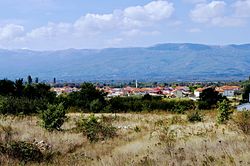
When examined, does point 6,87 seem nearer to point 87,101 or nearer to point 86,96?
point 86,96

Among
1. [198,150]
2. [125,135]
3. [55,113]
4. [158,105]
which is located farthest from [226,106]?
[158,105]

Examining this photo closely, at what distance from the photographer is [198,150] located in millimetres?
9969

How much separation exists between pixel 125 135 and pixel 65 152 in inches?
154

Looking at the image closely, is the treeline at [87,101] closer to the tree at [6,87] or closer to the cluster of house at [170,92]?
the tree at [6,87]

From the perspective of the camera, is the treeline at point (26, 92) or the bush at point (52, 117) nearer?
the bush at point (52, 117)

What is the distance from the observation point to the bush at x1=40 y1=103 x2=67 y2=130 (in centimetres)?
1720

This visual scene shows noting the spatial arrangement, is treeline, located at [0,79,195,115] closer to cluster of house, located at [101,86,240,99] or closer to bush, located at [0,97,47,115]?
bush, located at [0,97,47,115]

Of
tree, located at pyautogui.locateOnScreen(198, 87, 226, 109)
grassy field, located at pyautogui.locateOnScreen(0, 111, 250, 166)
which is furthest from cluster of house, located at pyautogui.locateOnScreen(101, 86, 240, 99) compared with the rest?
grassy field, located at pyautogui.locateOnScreen(0, 111, 250, 166)

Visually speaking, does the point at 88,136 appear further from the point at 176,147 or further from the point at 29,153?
the point at 176,147

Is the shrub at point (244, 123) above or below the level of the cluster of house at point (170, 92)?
above

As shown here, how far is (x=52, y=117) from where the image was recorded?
1736 cm

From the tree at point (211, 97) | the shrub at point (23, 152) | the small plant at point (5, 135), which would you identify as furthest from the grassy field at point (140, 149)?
the tree at point (211, 97)

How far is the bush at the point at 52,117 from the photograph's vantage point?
17.2m

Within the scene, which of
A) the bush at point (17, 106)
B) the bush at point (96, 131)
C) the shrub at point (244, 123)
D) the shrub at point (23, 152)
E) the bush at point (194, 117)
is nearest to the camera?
the shrub at point (23, 152)
